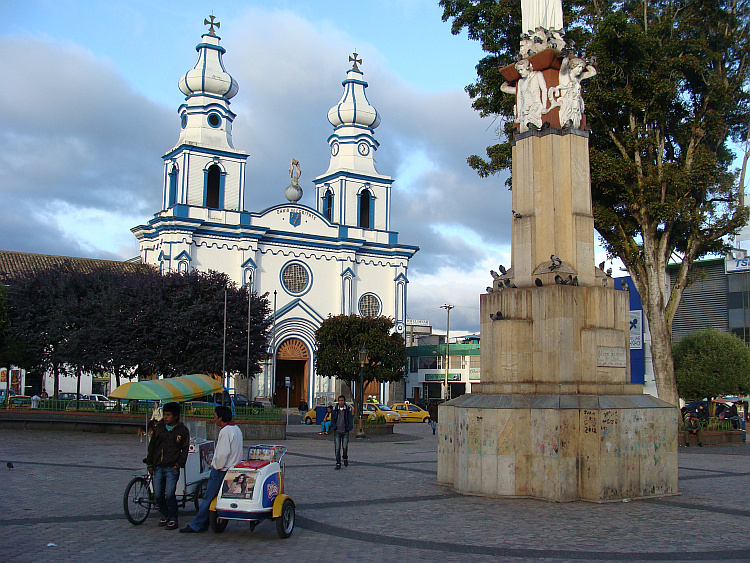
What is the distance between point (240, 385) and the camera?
4888 cm

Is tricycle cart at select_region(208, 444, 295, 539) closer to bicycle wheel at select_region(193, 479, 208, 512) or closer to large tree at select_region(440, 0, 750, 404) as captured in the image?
bicycle wheel at select_region(193, 479, 208, 512)

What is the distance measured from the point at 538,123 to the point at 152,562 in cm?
910

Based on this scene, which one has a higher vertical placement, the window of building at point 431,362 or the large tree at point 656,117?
the large tree at point 656,117

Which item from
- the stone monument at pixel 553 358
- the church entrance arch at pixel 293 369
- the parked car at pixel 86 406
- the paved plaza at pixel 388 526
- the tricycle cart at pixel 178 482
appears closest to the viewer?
the paved plaza at pixel 388 526

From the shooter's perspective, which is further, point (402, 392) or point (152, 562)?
point (402, 392)

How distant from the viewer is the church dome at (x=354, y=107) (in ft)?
194

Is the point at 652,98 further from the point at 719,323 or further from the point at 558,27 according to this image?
the point at 719,323

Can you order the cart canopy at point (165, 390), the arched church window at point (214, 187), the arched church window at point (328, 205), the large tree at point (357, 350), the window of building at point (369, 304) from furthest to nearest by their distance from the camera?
the arched church window at point (328, 205) < the window of building at point (369, 304) < the arched church window at point (214, 187) < the large tree at point (357, 350) < the cart canopy at point (165, 390)

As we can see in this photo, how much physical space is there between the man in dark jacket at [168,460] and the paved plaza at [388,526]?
0.89 feet

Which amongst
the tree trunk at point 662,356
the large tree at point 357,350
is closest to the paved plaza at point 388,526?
the tree trunk at point 662,356

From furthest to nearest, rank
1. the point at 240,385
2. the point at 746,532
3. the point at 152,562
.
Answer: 1. the point at 240,385
2. the point at 746,532
3. the point at 152,562

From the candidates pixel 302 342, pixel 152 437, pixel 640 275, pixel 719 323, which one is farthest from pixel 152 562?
pixel 719 323

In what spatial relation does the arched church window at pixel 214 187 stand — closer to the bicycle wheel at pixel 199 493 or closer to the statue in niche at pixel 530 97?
the statue in niche at pixel 530 97

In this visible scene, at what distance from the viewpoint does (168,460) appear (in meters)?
9.22
